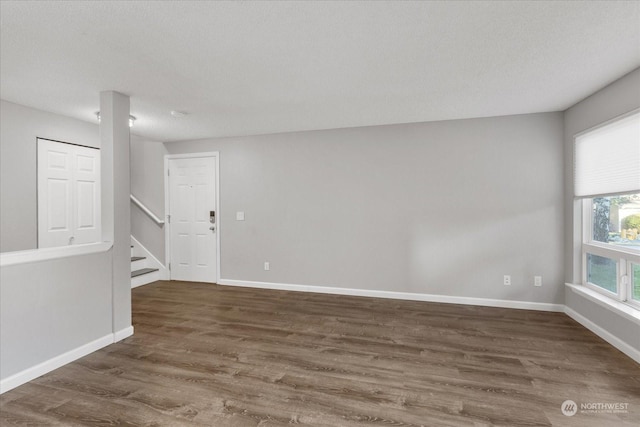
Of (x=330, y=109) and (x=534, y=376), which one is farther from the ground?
(x=330, y=109)

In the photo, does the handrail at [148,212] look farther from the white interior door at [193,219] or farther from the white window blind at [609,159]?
the white window blind at [609,159]

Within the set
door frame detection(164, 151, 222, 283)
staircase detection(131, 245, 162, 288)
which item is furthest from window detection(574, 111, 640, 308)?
staircase detection(131, 245, 162, 288)

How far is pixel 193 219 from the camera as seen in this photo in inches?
216

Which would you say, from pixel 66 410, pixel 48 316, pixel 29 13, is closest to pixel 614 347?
pixel 66 410

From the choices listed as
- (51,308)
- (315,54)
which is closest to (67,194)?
(51,308)

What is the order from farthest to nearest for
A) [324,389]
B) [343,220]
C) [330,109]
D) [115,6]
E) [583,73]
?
1. [343,220]
2. [330,109]
3. [583,73]
4. [324,389]
5. [115,6]

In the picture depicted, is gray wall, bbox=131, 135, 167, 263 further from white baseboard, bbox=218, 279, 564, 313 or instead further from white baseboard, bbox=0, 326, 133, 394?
white baseboard, bbox=0, 326, 133, 394

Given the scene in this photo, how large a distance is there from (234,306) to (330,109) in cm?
269

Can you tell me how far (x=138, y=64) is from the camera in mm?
2580

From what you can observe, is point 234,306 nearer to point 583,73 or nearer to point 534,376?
point 534,376

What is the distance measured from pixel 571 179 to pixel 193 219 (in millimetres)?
5238

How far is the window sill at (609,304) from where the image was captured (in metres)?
2.70

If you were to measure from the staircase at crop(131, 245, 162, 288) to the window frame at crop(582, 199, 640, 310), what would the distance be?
5.93 meters

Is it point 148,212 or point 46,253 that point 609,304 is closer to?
point 46,253
